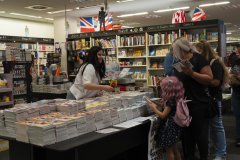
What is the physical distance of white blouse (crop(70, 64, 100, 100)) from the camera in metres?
3.94

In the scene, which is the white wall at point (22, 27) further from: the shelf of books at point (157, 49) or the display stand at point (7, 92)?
the shelf of books at point (157, 49)

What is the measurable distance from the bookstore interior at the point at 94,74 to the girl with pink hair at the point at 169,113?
0.45ft

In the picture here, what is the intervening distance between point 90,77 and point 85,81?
0.28ft

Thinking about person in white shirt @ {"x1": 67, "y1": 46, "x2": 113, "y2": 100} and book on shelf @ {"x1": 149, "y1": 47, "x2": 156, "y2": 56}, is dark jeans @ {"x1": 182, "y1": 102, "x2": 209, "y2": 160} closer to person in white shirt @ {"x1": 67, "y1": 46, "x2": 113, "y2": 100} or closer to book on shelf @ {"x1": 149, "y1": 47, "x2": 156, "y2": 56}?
person in white shirt @ {"x1": 67, "y1": 46, "x2": 113, "y2": 100}

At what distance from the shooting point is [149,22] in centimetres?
1650

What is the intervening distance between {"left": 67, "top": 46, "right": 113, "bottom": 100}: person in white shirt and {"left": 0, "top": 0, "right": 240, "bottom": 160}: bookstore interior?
0.5 inches

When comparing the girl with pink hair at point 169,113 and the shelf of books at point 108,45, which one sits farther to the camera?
the shelf of books at point 108,45

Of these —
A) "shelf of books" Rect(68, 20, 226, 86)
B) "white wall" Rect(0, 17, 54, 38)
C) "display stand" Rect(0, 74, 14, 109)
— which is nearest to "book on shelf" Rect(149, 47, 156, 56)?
"shelf of books" Rect(68, 20, 226, 86)

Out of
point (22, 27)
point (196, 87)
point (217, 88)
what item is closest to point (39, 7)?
point (22, 27)

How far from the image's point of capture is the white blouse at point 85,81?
394 centimetres

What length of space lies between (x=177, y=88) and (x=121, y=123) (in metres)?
0.71

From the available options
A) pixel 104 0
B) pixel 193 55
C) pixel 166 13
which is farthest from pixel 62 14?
pixel 193 55

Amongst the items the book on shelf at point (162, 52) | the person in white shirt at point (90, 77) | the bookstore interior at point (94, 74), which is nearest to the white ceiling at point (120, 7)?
the bookstore interior at point (94, 74)

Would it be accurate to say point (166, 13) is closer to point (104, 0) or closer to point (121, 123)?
point (104, 0)
